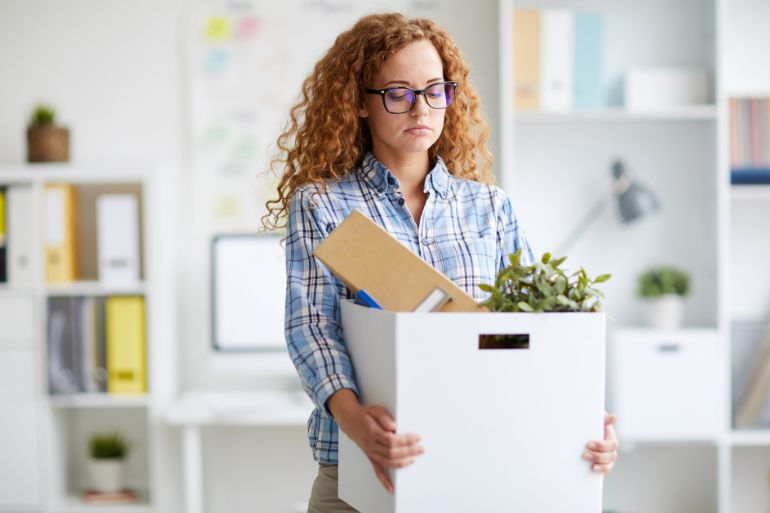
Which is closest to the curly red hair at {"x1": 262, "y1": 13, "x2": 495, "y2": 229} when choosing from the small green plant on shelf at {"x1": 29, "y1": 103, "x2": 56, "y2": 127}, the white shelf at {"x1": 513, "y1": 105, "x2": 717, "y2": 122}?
the white shelf at {"x1": 513, "y1": 105, "x2": 717, "y2": 122}

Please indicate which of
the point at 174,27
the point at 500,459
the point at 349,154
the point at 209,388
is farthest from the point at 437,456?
the point at 174,27

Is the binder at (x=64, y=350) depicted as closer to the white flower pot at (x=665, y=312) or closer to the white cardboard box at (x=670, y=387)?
the white cardboard box at (x=670, y=387)

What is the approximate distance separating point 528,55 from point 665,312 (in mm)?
1001

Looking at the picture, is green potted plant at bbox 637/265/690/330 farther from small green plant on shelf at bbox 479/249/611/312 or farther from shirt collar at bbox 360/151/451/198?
small green plant on shelf at bbox 479/249/611/312

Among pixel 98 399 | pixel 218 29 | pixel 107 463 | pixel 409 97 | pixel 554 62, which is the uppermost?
pixel 218 29

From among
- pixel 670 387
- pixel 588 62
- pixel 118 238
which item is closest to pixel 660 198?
pixel 588 62

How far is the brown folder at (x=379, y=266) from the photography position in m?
1.22

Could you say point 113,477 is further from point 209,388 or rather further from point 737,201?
point 737,201

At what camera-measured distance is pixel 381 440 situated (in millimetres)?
1136

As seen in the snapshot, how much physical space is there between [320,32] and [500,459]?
252 cm

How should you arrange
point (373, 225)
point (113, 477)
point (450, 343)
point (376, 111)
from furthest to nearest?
point (113, 477) → point (376, 111) → point (373, 225) → point (450, 343)

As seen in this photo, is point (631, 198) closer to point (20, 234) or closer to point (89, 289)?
point (89, 289)

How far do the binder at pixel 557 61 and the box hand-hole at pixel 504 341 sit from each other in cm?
201

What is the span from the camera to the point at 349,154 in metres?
1.51
